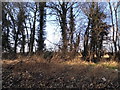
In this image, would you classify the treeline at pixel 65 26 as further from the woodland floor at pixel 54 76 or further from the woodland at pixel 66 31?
the woodland floor at pixel 54 76

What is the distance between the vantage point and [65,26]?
50.6 feet

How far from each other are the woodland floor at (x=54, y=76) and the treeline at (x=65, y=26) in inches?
230

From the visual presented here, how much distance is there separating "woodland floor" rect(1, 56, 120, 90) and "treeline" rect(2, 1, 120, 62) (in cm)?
584

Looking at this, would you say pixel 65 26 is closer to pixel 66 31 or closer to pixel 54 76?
pixel 66 31

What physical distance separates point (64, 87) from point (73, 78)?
0.69m

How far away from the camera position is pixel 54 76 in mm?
7797

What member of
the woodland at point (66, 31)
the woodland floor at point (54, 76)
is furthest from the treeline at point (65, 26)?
the woodland floor at point (54, 76)

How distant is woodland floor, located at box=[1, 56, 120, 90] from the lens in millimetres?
7231

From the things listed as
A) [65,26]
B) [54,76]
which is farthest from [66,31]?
[54,76]

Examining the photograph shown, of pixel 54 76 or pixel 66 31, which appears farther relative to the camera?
pixel 66 31

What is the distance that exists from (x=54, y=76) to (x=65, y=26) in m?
8.05

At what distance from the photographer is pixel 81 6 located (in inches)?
623

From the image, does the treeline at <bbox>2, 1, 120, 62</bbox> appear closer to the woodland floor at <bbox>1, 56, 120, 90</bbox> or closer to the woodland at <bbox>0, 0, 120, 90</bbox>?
the woodland at <bbox>0, 0, 120, 90</bbox>

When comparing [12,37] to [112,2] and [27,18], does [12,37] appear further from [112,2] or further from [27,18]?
[112,2]
